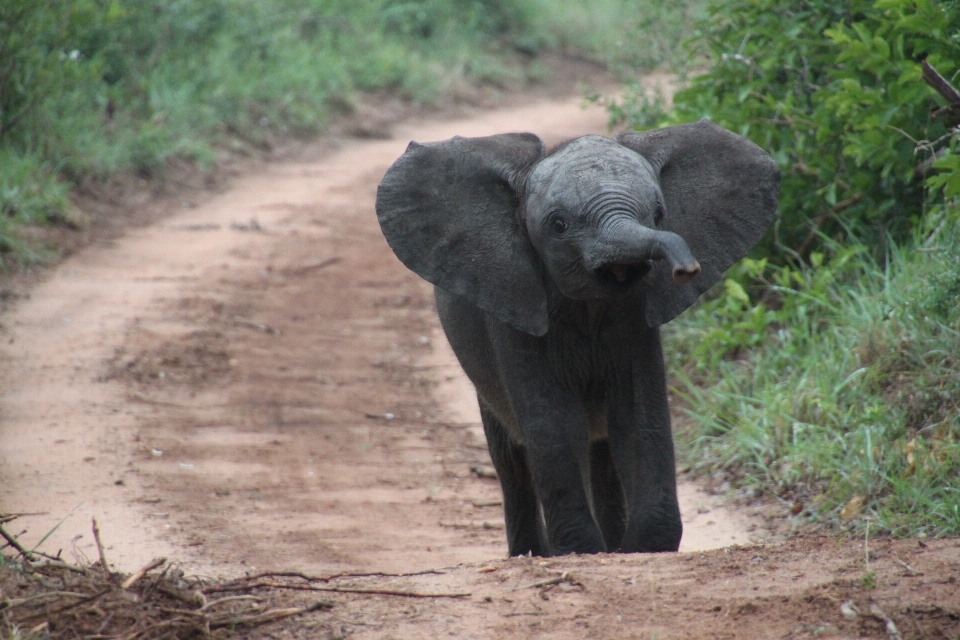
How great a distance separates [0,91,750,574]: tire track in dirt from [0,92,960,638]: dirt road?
0.05 feet

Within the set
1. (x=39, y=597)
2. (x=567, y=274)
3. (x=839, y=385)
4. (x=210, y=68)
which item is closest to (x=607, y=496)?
(x=567, y=274)

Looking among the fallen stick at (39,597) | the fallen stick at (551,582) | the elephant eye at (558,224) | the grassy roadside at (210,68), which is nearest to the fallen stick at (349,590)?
the fallen stick at (551,582)

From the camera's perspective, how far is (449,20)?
737 inches

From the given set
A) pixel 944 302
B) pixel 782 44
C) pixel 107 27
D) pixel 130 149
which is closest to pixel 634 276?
pixel 944 302

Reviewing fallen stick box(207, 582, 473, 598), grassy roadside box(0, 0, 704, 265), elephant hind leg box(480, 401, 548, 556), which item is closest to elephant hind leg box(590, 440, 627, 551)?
elephant hind leg box(480, 401, 548, 556)

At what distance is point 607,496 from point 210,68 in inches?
382

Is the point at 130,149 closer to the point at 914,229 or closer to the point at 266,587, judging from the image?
the point at 914,229

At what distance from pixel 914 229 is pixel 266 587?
13.8ft

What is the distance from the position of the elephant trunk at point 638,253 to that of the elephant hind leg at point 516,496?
1543 mm

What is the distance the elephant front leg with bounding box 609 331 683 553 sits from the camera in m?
4.05

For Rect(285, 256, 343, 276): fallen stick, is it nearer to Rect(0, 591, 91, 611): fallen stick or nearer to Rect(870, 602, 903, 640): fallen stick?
Rect(0, 591, 91, 611): fallen stick

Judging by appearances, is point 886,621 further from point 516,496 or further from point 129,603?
point 516,496

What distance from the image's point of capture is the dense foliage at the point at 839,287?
16.7ft

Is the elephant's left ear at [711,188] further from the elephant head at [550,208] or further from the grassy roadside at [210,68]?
the grassy roadside at [210,68]
